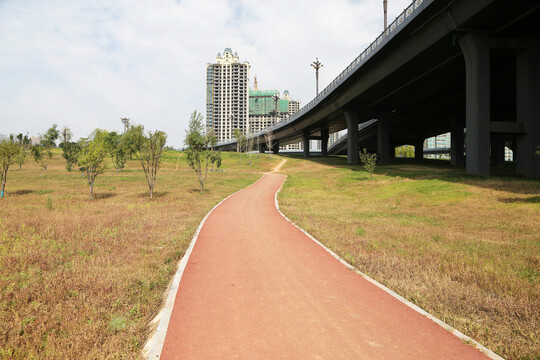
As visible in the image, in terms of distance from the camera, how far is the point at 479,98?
77.3ft

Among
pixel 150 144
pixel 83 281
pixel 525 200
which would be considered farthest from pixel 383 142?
pixel 83 281

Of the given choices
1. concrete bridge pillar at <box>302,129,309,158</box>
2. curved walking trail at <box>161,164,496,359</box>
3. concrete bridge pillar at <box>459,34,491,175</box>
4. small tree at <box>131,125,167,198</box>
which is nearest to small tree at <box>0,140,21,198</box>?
small tree at <box>131,125,167,198</box>

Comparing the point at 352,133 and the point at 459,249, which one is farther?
the point at 352,133

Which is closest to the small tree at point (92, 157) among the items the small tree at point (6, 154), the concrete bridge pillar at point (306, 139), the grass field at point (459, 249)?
the small tree at point (6, 154)

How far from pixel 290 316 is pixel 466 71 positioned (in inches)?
1173

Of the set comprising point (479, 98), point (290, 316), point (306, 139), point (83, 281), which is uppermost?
point (306, 139)

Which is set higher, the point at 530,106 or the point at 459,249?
the point at 530,106

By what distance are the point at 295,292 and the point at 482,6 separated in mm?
26362

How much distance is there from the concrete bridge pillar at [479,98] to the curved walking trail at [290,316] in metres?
23.6

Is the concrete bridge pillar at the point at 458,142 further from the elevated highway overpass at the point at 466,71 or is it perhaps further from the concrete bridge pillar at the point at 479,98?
the concrete bridge pillar at the point at 479,98

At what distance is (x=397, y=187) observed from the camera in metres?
24.4

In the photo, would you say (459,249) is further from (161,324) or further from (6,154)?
(6,154)

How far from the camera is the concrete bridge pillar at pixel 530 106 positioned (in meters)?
23.2

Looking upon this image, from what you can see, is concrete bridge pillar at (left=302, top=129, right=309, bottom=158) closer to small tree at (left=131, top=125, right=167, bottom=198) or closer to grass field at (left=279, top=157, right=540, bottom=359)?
small tree at (left=131, top=125, right=167, bottom=198)
